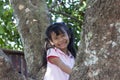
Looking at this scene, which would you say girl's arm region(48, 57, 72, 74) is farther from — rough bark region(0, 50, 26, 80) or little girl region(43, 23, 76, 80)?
rough bark region(0, 50, 26, 80)

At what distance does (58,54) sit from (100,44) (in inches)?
28.0

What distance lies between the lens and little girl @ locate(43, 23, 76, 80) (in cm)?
203

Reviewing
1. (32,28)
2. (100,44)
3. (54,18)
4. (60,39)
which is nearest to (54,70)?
(60,39)

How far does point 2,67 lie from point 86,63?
0.45m

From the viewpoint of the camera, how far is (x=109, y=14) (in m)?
1.43

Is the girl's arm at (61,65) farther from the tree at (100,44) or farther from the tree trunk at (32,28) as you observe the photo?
the tree at (100,44)

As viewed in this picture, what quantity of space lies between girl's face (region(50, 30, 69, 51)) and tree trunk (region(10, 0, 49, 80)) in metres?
0.13

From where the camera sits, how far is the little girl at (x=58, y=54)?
2.03 m

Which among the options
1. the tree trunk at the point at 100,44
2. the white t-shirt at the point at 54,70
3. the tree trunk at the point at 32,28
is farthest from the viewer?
the tree trunk at the point at 32,28

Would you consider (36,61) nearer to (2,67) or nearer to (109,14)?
(2,67)

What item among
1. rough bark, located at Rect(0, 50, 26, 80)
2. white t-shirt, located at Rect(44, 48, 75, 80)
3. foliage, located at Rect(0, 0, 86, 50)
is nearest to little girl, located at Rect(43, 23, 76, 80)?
white t-shirt, located at Rect(44, 48, 75, 80)

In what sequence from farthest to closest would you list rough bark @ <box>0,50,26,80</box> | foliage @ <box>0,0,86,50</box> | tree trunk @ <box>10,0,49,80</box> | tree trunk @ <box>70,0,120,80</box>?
foliage @ <box>0,0,86,50</box> → tree trunk @ <box>10,0,49,80</box> → rough bark @ <box>0,50,26,80</box> → tree trunk @ <box>70,0,120,80</box>

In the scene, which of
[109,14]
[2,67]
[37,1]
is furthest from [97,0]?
[37,1]

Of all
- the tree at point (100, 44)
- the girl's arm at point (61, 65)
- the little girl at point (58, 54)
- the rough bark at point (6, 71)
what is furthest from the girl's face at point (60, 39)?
the tree at point (100, 44)
